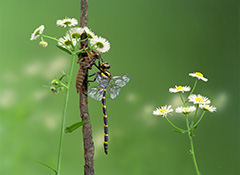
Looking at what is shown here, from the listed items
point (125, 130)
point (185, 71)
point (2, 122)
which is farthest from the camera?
point (185, 71)

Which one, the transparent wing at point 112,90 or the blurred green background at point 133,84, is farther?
the blurred green background at point 133,84

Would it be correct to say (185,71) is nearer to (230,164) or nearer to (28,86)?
(230,164)

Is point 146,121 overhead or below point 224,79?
below

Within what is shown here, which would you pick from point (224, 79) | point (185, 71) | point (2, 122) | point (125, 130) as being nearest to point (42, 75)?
point (2, 122)

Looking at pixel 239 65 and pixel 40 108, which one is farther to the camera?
pixel 239 65

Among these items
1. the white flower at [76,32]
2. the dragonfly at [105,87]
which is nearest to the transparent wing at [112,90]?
the dragonfly at [105,87]

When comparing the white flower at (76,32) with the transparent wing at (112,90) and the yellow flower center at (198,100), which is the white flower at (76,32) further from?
the yellow flower center at (198,100)
